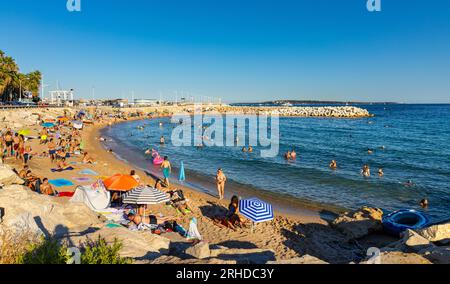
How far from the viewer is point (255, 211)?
11477 millimetres

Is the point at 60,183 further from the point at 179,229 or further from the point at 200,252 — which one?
the point at 200,252

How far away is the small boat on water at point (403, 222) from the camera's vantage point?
1171 centimetres

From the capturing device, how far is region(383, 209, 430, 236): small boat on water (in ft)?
38.4

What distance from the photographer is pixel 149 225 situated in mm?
10898

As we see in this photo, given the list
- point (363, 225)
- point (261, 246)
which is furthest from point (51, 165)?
point (363, 225)

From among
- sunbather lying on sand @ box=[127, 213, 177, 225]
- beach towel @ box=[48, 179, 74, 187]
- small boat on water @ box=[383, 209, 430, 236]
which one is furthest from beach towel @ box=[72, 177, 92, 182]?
small boat on water @ box=[383, 209, 430, 236]

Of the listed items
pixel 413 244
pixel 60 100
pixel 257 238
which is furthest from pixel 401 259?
pixel 60 100

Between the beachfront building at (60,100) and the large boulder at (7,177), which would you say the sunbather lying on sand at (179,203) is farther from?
the beachfront building at (60,100)

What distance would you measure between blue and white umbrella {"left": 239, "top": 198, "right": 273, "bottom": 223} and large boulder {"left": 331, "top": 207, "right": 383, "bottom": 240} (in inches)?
126

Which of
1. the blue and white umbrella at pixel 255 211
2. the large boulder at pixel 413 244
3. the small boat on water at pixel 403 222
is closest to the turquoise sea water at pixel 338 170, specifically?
the small boat on water at pixel 403 222

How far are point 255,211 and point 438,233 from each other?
5758 mm

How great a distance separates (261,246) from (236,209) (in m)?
2.40
